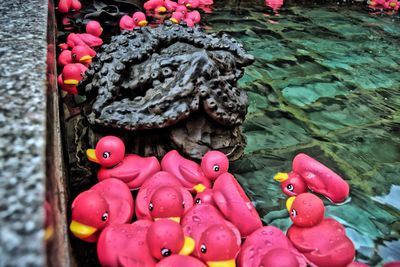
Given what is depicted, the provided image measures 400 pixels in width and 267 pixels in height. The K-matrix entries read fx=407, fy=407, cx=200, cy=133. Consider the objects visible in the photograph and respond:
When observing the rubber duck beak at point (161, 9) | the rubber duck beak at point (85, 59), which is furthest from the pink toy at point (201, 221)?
the rubber duck beak at point (161, 9)

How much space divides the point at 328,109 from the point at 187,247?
2854mm

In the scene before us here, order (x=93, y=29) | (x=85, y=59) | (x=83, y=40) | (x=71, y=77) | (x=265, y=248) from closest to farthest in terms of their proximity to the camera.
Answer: (x=265, y=248) → (x=71, y=77) → (x=85, y=59) → (x=83, y=40) → (x=93, y=29)

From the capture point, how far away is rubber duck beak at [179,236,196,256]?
2059mm

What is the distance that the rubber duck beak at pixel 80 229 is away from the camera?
2.21 metres

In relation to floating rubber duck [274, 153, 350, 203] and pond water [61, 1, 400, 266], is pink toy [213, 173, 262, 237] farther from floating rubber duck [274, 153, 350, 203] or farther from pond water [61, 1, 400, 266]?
floating rubber duck [274, 153, 350, 203]

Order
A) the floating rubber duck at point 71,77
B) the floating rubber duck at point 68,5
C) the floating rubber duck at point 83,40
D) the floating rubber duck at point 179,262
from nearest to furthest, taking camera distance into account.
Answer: the floating rubber duck at point 179,262, the floating rubber duck at point 71,77, the floating rubber duck at point 83,40, the floating rubber duck at point 68,5

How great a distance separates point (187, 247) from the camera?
6.85ft

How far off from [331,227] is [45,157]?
161cm

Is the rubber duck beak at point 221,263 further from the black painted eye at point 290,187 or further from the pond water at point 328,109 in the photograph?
the black painted eye at point 290,187

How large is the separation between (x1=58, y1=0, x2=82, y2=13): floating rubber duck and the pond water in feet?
6.69

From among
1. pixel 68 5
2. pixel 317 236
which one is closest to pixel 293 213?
pixel 317 236

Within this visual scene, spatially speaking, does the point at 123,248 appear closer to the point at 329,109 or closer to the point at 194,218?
the point at 194,218

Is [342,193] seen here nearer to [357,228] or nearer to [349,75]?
[357,228]

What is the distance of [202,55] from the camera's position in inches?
118
